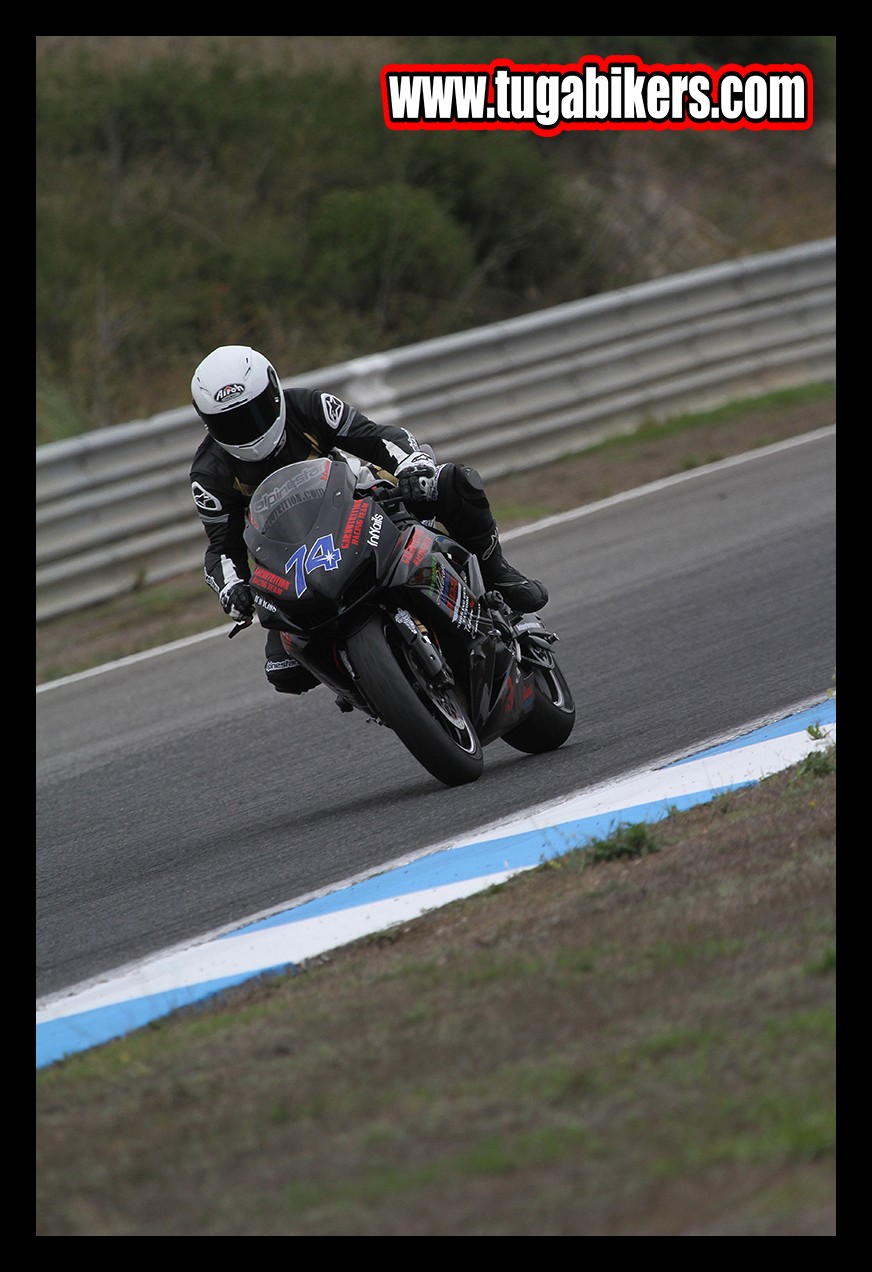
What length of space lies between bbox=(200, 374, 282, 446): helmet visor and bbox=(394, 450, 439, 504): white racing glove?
1.68 ft

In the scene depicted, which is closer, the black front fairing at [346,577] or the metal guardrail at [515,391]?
the black front fairing at [346,577]

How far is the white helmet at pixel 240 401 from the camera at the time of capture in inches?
226

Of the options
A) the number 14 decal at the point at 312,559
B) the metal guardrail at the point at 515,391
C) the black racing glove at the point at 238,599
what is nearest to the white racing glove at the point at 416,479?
the number 14 decal at the point at 312,559

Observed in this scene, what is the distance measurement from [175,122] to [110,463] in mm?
8399

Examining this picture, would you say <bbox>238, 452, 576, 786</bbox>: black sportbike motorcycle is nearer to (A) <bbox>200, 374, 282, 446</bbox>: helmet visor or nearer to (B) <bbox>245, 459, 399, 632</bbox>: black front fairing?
(B) <bbox>245, 459, 399, 632</bbox>: black front fairing

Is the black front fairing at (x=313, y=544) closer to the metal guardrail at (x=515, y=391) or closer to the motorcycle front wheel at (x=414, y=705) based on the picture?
the motorcycle front wheel at (x=414, y=705)

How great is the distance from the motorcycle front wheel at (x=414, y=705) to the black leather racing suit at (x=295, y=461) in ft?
1.89

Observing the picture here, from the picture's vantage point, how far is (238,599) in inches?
233

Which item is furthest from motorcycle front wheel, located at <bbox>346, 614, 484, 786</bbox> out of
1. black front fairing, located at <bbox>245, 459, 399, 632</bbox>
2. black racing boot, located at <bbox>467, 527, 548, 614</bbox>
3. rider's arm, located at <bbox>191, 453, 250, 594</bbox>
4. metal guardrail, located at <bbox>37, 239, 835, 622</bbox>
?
metal guardrail, located at <bbox>37, 239, 835, 622</bbox>

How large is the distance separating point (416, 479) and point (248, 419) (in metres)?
0.65
